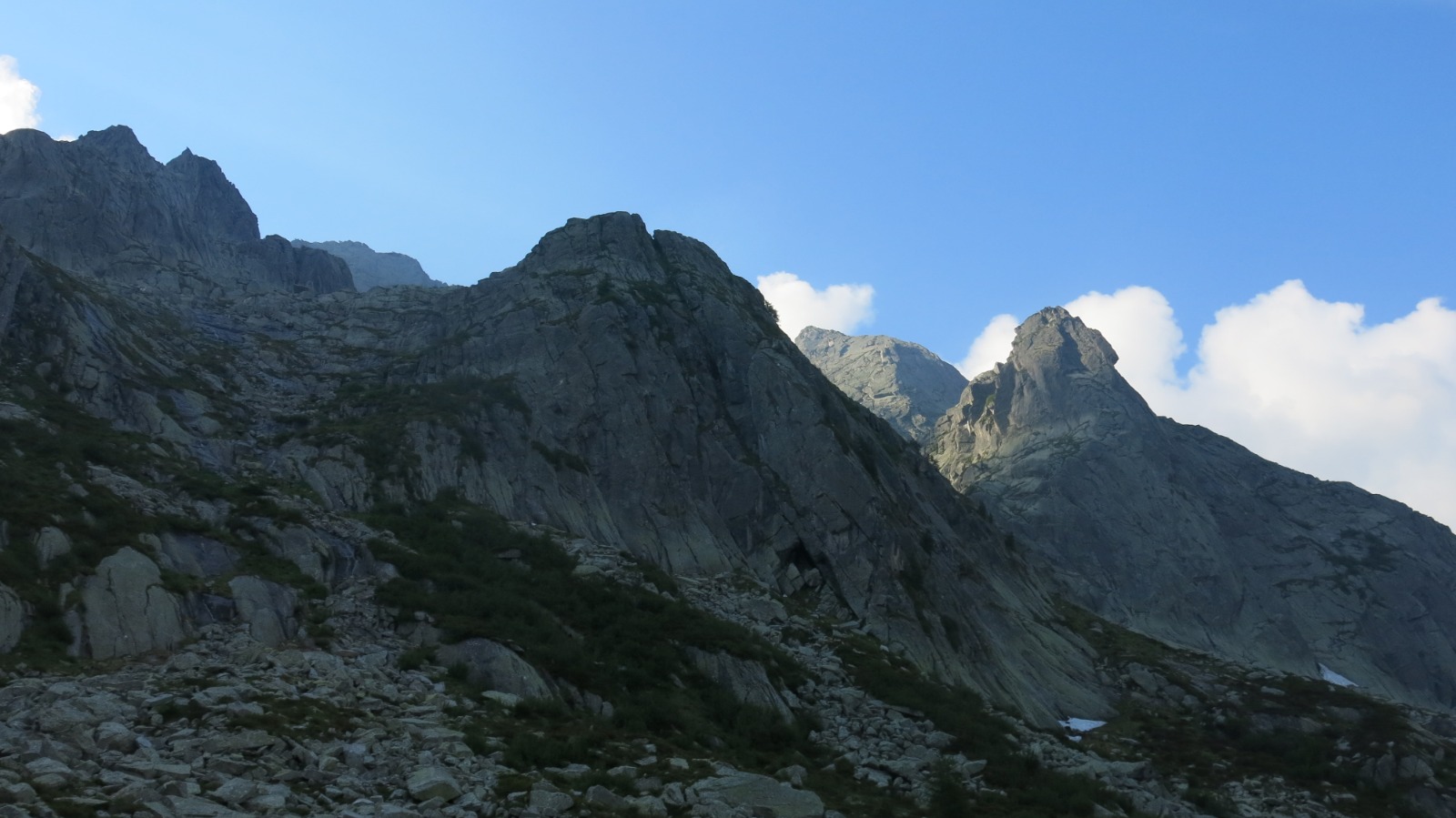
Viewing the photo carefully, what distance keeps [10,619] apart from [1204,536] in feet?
396

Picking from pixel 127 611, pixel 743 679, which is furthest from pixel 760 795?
pixel 127 611

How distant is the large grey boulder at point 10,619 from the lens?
28.2m

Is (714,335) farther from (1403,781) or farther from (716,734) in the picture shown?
(1403,781)

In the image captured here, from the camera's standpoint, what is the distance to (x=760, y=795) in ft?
91.4

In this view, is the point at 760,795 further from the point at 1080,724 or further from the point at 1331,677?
the point at 1331,677

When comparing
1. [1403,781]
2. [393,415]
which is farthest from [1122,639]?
[393,415]

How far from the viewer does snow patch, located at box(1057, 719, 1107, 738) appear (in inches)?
2237

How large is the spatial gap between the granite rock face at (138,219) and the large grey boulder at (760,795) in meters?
81.6

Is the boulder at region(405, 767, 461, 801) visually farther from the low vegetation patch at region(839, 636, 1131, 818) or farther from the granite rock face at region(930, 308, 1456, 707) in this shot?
the granite rock face at region(930, 308, 1456, 707)

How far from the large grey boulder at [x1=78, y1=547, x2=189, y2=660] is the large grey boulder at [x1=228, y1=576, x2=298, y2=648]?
225 centimetres

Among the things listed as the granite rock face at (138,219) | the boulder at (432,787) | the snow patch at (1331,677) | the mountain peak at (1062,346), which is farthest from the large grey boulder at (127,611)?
the mountain peak at (1062,346)

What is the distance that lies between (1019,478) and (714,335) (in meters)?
66.3

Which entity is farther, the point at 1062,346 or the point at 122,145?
the point at 1062,346

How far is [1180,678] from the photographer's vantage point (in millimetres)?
66125
